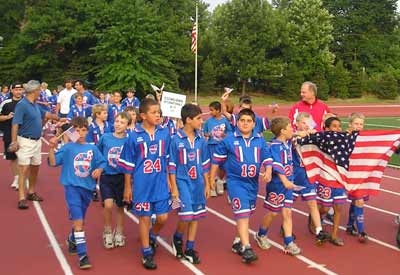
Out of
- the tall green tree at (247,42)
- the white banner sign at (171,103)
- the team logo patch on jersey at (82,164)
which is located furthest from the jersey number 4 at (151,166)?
the tall green tree at (247,42)

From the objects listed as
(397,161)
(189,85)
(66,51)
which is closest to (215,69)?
(189,85)

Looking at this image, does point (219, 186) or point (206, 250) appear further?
point (219, 186)

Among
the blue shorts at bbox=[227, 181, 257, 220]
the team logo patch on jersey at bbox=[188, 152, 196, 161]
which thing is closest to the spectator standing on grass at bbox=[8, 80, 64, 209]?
the team logo patch on jersey at bbox=[188, 152, 196, 161]

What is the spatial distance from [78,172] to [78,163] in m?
0.11

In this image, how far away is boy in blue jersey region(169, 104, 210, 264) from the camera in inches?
227

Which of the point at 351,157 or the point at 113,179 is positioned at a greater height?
the point at 351,157

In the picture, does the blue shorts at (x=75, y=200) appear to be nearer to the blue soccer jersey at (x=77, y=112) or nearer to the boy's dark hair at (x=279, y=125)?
the boy's dark hair at (x=279, y=125)

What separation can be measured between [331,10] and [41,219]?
65.3m

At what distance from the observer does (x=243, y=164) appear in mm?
5930

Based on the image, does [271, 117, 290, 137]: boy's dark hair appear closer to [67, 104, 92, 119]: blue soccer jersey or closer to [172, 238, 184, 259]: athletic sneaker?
[172, 238, 184, 259]: athletic sneaker

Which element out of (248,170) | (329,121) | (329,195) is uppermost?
(329,121)

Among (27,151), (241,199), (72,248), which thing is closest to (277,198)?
(241,199)

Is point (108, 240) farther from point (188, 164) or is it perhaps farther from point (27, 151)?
point (27, 151)

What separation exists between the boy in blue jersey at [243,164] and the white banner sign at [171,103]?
2.01 meters
